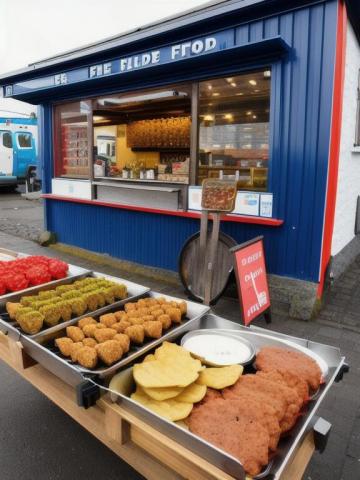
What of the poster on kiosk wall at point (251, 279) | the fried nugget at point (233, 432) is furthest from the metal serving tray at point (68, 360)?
the poster on kiosk wall at point (251, 279)

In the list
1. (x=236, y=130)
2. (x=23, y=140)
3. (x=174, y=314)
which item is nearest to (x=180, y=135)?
(x=236, y=130)

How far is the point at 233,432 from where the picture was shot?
5.08 feet

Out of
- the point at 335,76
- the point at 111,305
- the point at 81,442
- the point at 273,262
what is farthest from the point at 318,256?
the point at 81,442

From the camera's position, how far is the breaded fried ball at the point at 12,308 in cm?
251

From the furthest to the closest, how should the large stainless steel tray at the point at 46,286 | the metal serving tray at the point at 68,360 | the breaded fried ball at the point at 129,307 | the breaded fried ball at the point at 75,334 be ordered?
the large stainless steel tray at the point at 46,286 < the breaded fried ball at the point at 129,307 < the breaded fried ball at the point at 75,334 < the metal serving tray at the point at 68,360

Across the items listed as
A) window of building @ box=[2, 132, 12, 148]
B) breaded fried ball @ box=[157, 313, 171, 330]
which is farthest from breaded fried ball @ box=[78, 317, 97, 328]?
window of building @ box=[2, 132, 12, 148]

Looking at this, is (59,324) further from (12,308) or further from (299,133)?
(299,133)

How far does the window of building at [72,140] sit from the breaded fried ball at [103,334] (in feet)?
18.5

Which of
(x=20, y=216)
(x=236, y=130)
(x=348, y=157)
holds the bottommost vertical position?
(x=20, y=216)

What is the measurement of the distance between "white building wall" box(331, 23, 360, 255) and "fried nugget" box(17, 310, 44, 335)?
14.0ft

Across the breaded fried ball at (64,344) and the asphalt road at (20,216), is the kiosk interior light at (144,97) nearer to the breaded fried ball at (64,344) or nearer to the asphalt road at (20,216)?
the asphalt road at (20,216)

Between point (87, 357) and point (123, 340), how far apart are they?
0.74ft

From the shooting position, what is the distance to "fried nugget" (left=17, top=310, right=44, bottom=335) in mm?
2287

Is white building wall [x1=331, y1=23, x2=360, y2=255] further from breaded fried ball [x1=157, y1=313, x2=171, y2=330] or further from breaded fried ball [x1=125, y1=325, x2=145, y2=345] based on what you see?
breaded fried ball [x1=125, y1=325, x2=145, y2=345]
